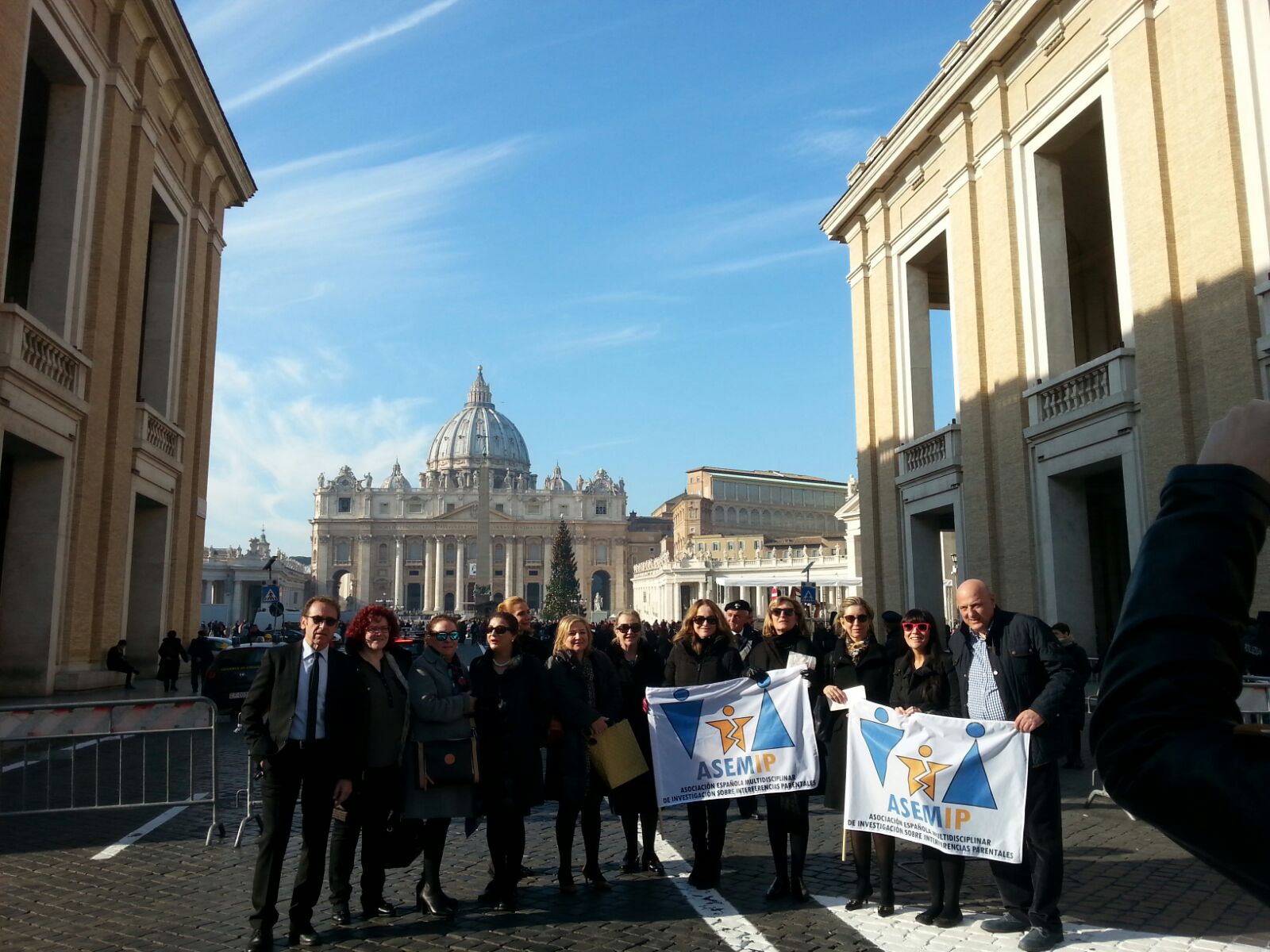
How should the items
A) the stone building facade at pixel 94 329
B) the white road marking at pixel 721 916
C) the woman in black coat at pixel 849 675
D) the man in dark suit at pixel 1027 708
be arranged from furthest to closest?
the stone building facade at pixel 94 329 → the woman in black coat at pixel 849 675 → the man in dark suit at pixel 1027 708 → the white road marking at pixel 721 916

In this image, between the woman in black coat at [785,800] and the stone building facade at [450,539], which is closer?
the woman in black coat at [785,800]

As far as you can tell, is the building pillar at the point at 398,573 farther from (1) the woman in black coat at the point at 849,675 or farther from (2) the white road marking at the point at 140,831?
(1) the woman in black coat at the point at 849,675

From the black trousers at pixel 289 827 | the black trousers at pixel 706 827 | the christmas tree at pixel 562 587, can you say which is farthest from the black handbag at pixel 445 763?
the christmas tree at pixel 562 587

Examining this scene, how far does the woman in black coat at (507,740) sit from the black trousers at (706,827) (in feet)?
3.61

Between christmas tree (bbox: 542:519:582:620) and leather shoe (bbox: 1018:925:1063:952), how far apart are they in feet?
234

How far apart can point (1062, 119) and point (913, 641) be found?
1179 cm

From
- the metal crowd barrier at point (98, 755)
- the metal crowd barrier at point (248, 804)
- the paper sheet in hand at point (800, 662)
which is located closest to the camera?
the paper sheet in hand at point (800, 662)

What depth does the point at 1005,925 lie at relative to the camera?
5.82 m

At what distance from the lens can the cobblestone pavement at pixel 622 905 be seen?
5648 millimetres

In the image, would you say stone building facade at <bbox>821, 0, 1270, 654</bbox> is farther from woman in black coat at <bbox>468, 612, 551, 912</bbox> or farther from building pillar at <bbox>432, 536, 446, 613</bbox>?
building pillar at <bbox>432, 536, 446, 613</bbox>

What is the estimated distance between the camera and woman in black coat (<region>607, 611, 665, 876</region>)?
24.4 ft

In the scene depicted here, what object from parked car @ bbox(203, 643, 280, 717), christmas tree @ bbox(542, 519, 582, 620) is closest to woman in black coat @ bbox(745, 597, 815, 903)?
parked car @ bbox(203, 643, 280, 717)

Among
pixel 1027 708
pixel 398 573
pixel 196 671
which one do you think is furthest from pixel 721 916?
pixel 398 573

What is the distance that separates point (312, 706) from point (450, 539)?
446 ft
